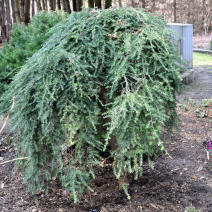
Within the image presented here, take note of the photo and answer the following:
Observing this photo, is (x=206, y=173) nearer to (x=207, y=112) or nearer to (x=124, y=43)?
(x=124, y=43)

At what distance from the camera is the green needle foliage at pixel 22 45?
4.78 metres

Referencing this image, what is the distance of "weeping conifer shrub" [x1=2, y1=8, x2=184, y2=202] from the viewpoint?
8.74 feet

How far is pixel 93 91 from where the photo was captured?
273cm

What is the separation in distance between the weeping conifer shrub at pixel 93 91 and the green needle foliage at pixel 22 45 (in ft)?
5.62

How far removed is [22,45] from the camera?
521 centimetres

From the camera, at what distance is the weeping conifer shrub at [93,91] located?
266 cm

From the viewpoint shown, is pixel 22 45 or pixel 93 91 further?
pixel 22 45

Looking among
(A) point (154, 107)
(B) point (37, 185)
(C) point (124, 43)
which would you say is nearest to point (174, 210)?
(A) point (154, 107)

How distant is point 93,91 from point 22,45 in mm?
2929

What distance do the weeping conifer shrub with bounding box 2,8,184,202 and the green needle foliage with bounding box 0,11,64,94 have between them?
5.62 feet

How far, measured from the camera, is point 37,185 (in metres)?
3.14

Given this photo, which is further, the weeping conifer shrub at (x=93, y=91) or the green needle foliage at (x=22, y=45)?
the green needle foliage at (x=22, y=45)

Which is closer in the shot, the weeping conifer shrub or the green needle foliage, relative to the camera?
the weeping conifer shrub

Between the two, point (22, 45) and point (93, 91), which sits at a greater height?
point (22, 45)
